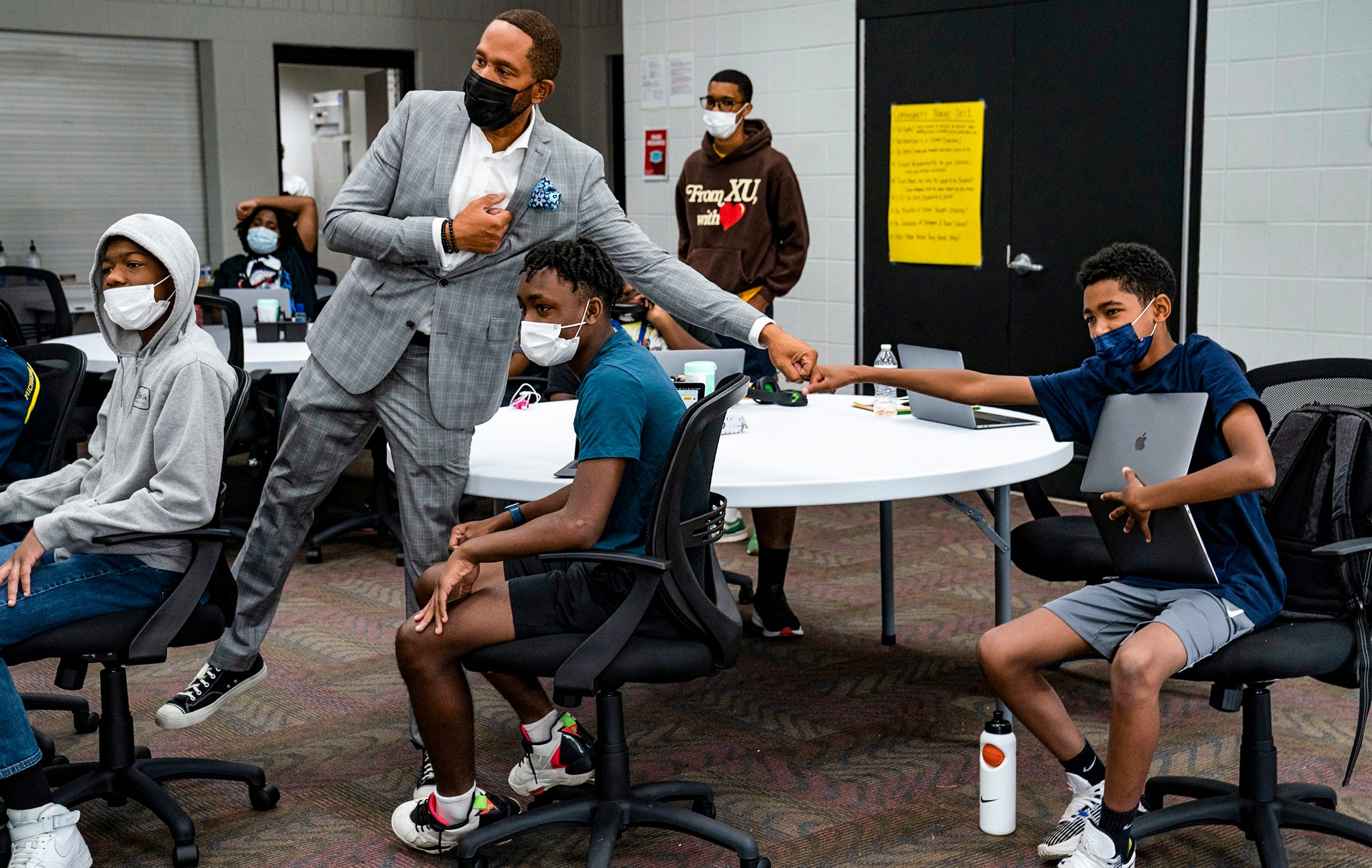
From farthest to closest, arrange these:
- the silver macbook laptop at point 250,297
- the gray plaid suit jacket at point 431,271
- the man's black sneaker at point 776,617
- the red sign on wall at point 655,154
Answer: the red sign on wall at point 655,154
the silver macbook laptop at point 250,297
the man's black sneaker at point 776,617
the gray plaid suit jacket at point 431,271

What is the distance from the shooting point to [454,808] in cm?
251

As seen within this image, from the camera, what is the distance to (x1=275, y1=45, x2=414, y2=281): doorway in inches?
363

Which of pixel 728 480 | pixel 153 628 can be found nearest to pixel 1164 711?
pixel 728 480

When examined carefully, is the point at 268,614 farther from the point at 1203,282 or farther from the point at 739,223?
the point at 1203,282

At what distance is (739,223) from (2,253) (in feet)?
17.4

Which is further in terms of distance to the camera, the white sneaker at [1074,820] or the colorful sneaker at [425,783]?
the colorful sneaker at [425,783]

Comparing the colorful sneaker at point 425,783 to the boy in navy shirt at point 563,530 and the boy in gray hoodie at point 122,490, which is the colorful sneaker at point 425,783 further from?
the boy in gray hoodie at point 122,490

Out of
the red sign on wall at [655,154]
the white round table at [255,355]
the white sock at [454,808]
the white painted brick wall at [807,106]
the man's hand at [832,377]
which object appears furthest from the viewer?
the red sign on wall at [655,154]

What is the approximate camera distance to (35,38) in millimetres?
8109

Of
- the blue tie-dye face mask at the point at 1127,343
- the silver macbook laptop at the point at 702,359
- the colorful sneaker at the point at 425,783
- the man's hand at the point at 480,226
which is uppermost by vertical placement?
the man's hand at the point at 480,226

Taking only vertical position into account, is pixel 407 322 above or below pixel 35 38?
below

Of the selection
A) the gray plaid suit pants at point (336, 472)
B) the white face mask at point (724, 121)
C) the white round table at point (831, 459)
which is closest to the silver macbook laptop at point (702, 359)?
the white round table at point (831, 459)

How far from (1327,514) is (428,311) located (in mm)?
1787

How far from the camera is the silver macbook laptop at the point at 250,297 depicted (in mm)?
5723
